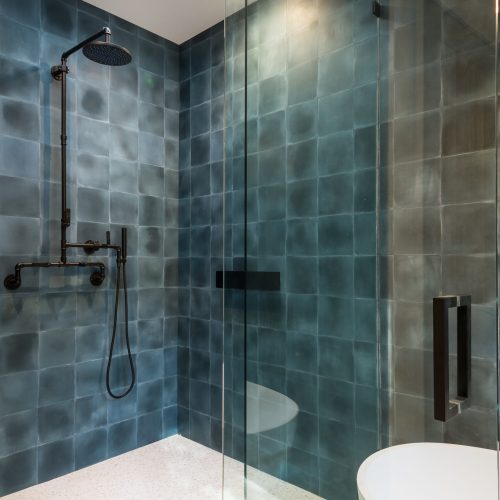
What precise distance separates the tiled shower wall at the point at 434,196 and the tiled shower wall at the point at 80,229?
1950 mm

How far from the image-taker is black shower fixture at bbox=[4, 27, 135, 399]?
2.16m

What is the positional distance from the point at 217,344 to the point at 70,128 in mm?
1591

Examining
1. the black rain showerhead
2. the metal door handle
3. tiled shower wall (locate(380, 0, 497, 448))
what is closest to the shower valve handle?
the black rain showerhead

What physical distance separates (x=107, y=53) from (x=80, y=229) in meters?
0.99

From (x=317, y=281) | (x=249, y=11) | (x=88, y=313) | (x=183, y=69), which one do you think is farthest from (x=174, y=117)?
(x=317, y=281)

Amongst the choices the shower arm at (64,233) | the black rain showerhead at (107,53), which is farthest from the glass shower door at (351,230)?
the shower arm at (64,233)

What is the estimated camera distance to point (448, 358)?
1.03 meters

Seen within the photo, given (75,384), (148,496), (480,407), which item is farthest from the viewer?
(75,384)

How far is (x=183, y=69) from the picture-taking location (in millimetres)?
3119

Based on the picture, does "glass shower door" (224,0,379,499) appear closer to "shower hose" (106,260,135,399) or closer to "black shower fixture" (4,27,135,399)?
"black shower fixture" (4,27,135,399)

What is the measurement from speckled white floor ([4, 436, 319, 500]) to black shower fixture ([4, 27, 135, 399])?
1.37 feet

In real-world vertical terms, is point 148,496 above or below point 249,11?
below

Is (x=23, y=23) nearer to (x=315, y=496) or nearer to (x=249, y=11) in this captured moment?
(x=249, y=11)

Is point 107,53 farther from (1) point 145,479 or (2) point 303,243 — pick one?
(1) point 145,479
